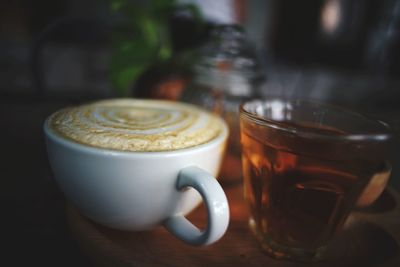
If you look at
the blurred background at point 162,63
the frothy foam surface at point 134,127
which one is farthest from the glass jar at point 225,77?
the frothy foam surface at point 134,127

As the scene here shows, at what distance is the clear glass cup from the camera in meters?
0.27

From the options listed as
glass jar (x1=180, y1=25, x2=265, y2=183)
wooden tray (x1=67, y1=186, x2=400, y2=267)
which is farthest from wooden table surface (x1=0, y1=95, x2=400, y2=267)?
glass jar (x1=180, y1=25, x2=265, y2=183)

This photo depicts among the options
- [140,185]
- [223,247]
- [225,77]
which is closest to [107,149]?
[140,185]

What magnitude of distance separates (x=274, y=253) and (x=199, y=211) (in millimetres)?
98

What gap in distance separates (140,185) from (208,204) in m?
0.06

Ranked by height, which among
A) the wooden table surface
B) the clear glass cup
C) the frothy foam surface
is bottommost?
the wooden table surface

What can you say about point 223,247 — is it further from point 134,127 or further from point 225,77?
point 225,77

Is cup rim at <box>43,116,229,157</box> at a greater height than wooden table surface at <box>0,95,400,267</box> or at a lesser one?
greater

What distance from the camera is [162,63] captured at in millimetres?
605

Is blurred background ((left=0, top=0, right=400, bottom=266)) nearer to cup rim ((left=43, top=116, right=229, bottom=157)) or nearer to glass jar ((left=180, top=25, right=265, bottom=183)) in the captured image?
glass jar ((left=180, top=25, right=265, bottom=183))

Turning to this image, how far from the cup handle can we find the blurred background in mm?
138

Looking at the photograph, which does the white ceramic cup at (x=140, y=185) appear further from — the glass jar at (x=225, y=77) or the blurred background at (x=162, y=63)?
the glass jar at (x=225, y=77)

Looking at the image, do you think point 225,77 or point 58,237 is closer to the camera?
point 58,237

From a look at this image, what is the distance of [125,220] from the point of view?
280mm
